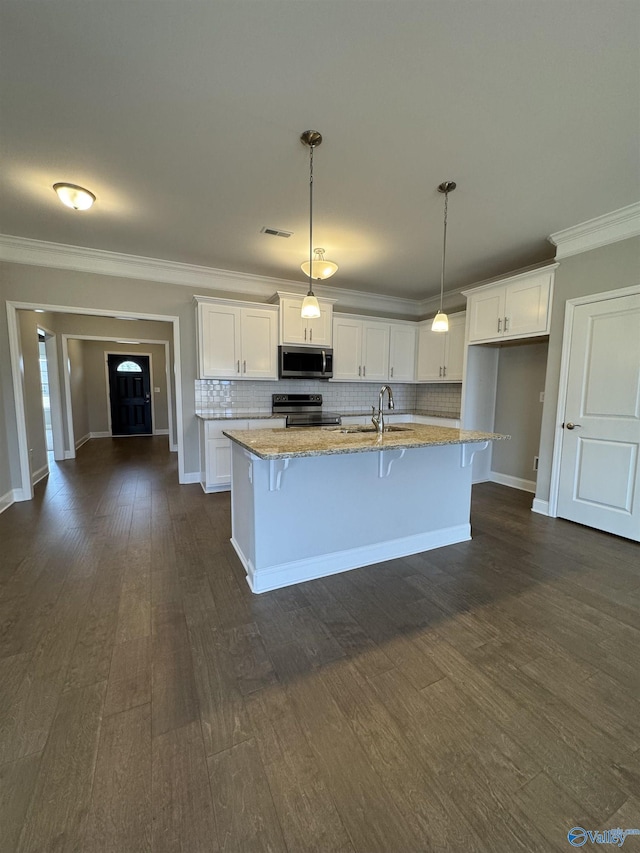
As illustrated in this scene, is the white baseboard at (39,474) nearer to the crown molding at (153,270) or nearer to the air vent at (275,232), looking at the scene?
the crown molding at (153,270)

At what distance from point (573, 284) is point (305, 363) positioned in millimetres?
3040

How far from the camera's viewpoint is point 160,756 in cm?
118

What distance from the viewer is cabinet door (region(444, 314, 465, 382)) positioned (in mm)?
4699

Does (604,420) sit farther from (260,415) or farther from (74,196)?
(74,196)

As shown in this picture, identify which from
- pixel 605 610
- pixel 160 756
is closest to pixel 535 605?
pixel 605 610

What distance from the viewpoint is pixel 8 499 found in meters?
3.62

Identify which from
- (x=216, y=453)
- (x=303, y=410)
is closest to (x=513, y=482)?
(x=303, y=410)

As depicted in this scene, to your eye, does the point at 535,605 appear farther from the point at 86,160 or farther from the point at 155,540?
the point at 86,160

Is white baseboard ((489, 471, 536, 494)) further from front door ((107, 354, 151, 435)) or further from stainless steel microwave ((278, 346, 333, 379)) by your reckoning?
front door ((107, 354, 151, 435))

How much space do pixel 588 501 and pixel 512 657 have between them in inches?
89.7

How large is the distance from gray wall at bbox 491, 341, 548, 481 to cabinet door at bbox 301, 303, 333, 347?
2.39m

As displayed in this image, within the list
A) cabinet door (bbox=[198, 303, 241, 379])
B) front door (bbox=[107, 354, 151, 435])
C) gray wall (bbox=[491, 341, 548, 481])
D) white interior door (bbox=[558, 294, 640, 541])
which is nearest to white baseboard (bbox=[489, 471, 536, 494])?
gray wall (bbox=[491, 341, 548, 481])

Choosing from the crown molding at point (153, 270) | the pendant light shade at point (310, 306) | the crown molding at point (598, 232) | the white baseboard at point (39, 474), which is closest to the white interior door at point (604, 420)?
the crown molding at point (598, 232)

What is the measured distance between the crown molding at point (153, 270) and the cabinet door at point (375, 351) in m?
0.57
